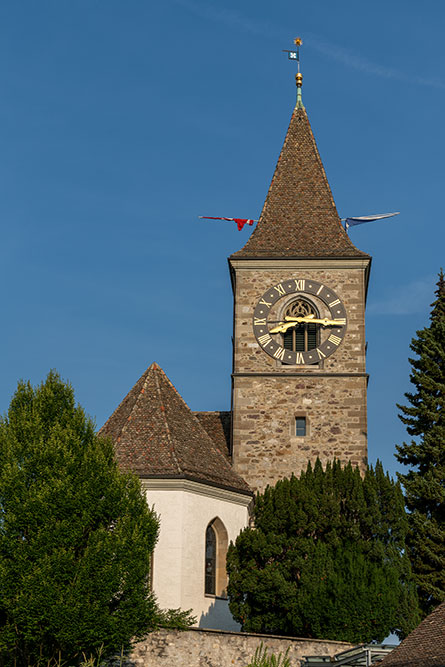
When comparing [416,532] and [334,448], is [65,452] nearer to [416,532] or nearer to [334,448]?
[334,448]

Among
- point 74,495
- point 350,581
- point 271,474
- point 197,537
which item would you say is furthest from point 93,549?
point 271,474

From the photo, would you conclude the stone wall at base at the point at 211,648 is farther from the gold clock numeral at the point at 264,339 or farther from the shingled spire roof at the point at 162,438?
the gold clock numeral at the point at 264,339

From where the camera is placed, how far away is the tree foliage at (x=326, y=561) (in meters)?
31.2

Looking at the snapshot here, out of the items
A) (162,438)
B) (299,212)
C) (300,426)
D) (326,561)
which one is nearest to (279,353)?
(300,426)

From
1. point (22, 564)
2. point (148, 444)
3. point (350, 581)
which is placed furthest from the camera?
point (148, 444)

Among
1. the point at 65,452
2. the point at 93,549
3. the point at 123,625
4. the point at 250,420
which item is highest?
the point at 250,420

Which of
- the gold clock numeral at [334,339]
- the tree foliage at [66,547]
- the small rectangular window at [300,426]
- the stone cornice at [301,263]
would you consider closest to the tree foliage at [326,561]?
the small rectangular window at [300,426]

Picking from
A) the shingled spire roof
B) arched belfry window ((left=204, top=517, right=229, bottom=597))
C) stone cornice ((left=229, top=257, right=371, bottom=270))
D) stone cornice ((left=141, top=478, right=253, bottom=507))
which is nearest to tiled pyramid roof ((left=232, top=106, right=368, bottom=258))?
stone cornice ((left=229, top=257, right=371, bottom=270))

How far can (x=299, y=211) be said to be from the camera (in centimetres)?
4228

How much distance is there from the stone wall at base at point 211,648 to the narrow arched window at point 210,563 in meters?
3.20

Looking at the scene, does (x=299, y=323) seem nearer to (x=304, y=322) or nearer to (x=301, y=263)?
(x=304, y=322)

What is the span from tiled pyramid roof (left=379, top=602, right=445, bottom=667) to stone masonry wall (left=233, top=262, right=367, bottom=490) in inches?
401

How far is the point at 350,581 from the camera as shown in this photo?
3153 cm

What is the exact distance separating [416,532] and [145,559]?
12.4 metres
